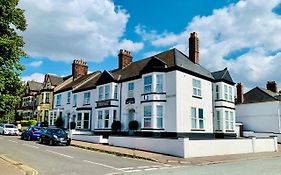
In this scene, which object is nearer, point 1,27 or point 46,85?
point 1,27

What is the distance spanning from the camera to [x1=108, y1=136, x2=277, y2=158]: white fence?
19531 mm

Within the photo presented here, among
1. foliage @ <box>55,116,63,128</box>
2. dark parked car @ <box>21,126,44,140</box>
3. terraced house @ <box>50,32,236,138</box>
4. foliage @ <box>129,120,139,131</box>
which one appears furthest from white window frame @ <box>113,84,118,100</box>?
foliage @ <box>55,116,63,128</box>

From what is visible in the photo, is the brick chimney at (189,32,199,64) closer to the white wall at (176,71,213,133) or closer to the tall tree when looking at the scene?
the white wall at (176,71,213,133)

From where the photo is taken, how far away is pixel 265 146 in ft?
88.7

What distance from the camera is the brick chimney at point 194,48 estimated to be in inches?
1174

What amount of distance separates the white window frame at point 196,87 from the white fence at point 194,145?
6.33 m

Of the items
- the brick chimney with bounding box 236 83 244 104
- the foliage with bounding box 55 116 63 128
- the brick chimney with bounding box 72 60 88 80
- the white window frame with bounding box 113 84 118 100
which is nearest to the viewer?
the white window frame with bounding box 113 84 118 100

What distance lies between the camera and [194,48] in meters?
30.2

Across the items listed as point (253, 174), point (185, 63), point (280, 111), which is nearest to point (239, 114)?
point (280, 111)

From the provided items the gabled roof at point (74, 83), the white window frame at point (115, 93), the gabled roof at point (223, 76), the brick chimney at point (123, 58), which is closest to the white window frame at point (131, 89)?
the white window frame at point (115, 93)

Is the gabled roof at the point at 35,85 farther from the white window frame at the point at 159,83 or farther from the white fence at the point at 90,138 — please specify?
the white window frame at the point at 159,83

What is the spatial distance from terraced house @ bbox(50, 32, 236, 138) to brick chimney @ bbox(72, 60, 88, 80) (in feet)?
28.6

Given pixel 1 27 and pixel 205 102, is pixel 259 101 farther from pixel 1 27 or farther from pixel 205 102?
pixel 1 27

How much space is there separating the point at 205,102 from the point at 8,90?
21039mm
